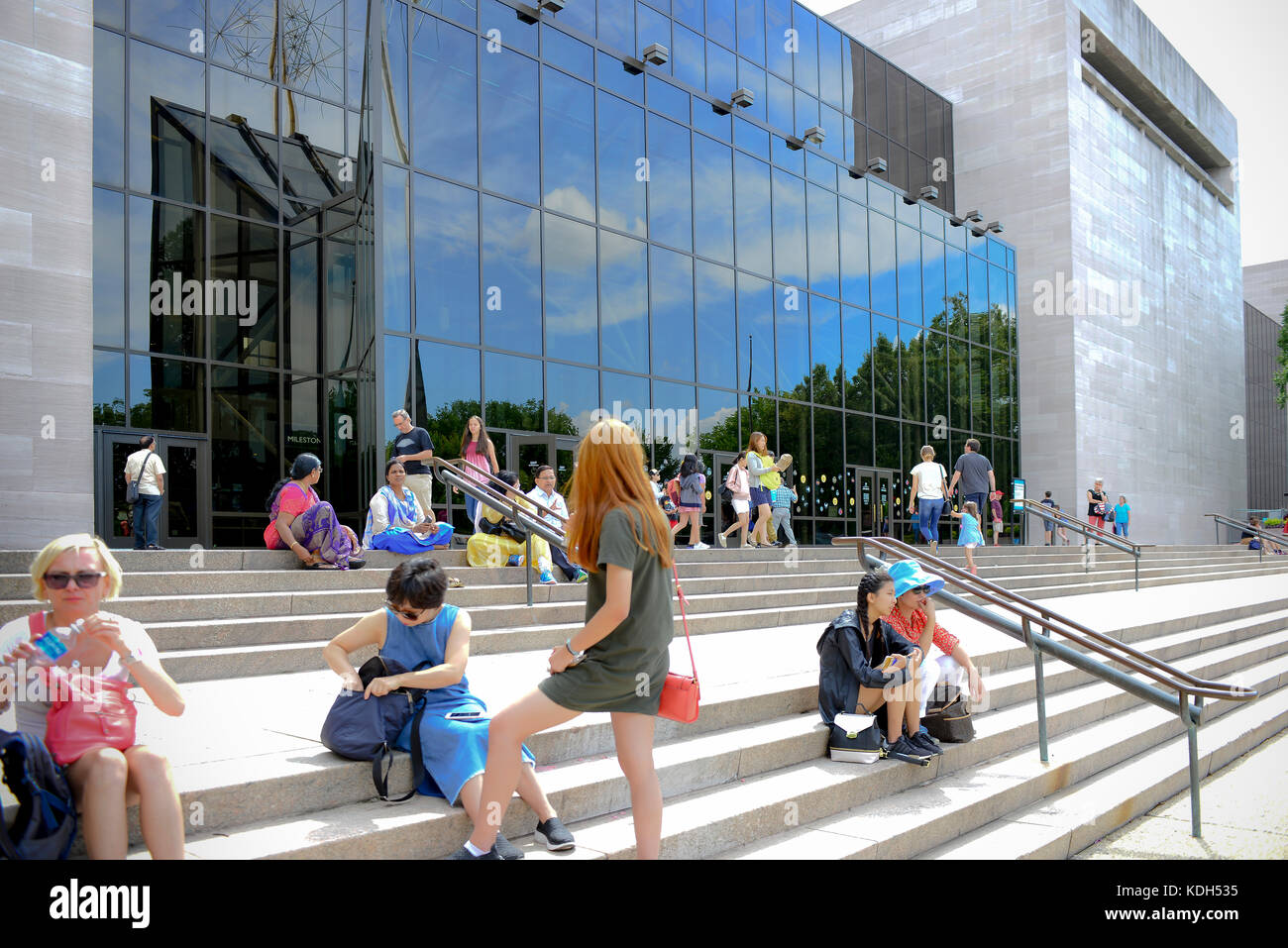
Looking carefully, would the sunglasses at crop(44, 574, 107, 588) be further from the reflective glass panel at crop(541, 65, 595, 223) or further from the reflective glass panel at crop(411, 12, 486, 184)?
the reflective glass panel at crop(541, 65, 595, 223)

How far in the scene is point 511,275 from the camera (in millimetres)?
16953

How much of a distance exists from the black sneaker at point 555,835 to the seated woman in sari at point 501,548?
563 centimetres

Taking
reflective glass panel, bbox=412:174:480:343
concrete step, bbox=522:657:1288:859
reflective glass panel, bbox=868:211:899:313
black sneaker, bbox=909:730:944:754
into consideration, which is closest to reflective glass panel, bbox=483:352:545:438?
reflective glass panel, bbox=412:174:480:343

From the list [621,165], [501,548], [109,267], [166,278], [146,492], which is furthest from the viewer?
[621,165]

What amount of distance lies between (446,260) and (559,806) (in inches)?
511

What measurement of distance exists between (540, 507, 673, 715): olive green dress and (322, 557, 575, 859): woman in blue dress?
0.65 metres

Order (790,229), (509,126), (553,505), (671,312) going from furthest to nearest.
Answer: (790,229)
(671,312)
(509,126)
(553,505)

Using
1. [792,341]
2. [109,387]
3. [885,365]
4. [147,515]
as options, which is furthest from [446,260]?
[885,365]

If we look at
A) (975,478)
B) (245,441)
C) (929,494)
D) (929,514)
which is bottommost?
(929,514)

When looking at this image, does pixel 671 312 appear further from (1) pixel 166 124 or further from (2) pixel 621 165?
(1) pixel 166 124

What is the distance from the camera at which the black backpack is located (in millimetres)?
2855

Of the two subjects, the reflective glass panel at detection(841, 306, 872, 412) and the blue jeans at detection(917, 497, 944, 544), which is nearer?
the blue jeans at detection(917, 497, 944, 544)

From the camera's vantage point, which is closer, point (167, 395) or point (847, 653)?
point (847, 653)

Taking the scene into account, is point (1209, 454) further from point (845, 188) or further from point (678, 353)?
point (678, 353)
